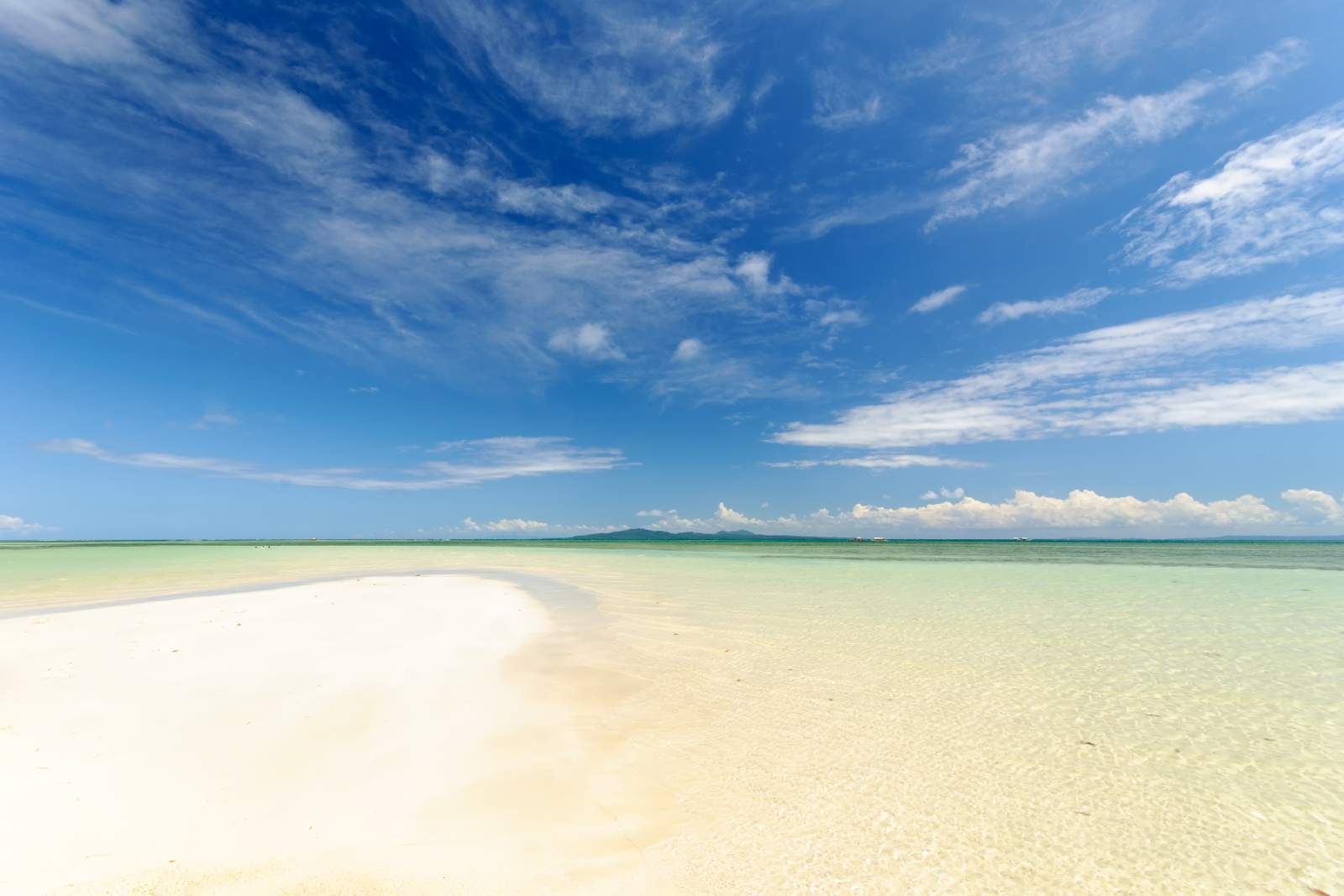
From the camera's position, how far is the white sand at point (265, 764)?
3932 millimetres

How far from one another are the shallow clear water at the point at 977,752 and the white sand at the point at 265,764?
4.04 feet

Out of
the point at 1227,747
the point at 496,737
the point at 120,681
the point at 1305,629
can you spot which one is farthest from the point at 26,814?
the point at 1305,629

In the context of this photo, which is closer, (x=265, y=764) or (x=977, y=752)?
(x=265, y=764)

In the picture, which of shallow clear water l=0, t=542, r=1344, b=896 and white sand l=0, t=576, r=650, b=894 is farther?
shallow clear water l=0, t=542, r=1344, b=896

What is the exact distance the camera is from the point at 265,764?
563cm

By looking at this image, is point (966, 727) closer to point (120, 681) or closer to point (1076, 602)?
point (120, 681)

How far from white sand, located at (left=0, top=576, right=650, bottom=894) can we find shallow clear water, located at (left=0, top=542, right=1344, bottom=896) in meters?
1.23

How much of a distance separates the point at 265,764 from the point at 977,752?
298 inches

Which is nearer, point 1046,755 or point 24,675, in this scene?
point 1046,755

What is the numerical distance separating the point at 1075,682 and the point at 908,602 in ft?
30.1

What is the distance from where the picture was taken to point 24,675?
8.41 m

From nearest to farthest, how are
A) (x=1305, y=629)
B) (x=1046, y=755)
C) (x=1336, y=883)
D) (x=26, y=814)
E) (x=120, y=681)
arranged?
(x=1336, y=883) < (x=26, y=814) < (x=1046, y=755) < (x=120, y=681) < (x=1305, y=629)

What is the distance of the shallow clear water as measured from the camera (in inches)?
161

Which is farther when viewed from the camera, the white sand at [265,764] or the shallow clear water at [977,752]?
the shallow clear water at [977,752]
